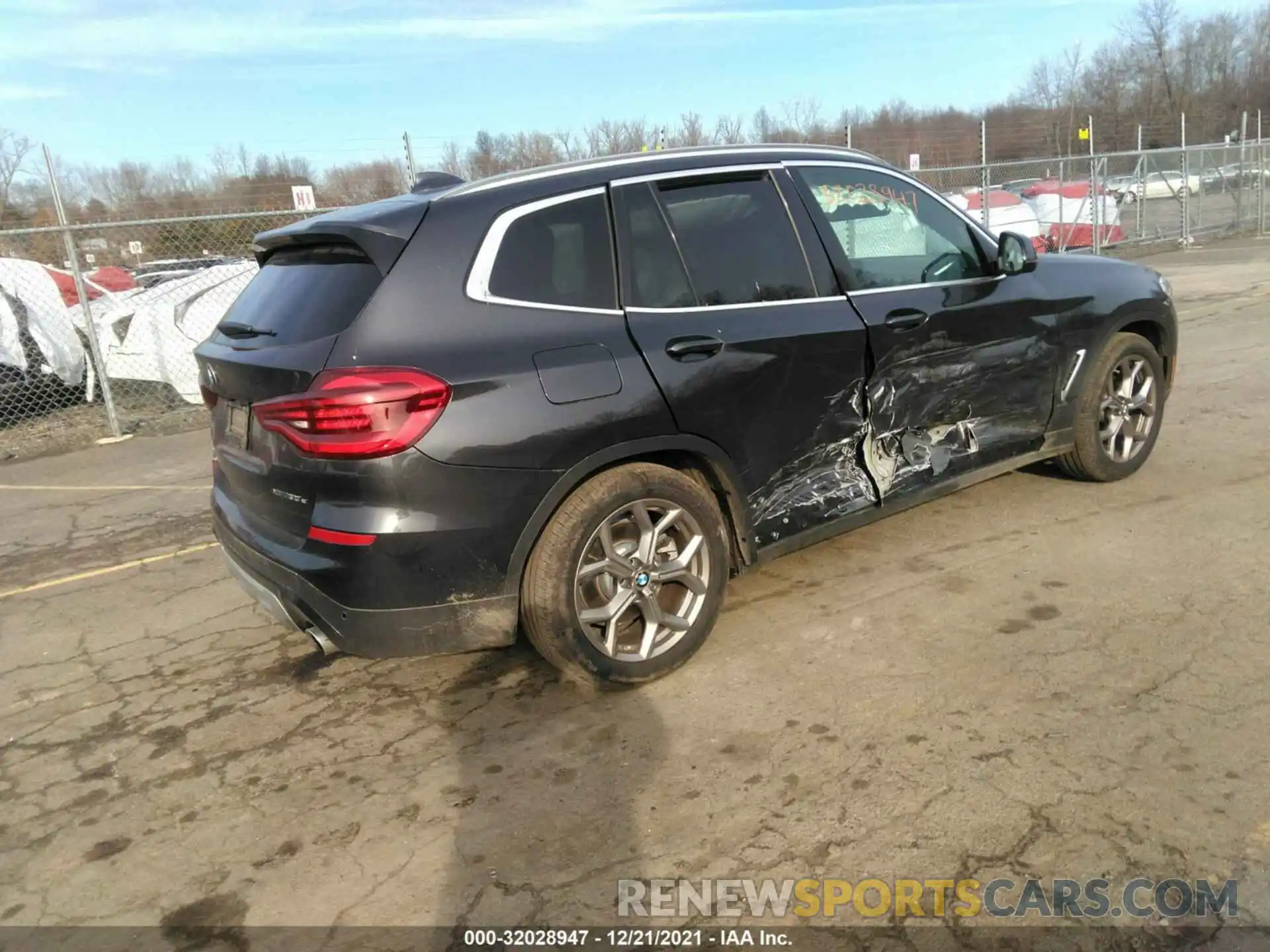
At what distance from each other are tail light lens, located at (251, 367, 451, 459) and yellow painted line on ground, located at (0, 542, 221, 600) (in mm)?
2864

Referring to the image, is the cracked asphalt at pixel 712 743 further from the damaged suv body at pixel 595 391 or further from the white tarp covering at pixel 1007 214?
the white tarp covering at pixel 1007 214

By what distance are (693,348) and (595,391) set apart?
467 millimetres

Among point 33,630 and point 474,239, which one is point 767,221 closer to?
point 474,239

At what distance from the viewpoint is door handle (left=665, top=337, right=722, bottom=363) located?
3488 mm

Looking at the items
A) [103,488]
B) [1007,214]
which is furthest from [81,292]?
[1007,214]

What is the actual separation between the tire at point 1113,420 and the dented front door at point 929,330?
39cm

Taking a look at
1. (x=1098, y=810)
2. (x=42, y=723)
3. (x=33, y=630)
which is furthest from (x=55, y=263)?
(x=1098, y=810)

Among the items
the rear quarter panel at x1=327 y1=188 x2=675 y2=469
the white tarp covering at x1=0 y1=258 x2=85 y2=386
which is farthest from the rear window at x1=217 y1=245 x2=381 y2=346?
the white tarp covering at x1=0 y1=258 x2=85 y2=386

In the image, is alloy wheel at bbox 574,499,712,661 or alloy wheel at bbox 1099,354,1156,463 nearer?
alloy wheel at bbox 574,499,712,661

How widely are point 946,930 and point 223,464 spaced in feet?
A: 9.69

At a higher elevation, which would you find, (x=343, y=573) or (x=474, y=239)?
(x=474, y=239)

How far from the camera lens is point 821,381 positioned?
3914mm

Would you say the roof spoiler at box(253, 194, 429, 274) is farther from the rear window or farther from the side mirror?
the side mirror

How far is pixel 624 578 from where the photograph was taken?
137 inches
